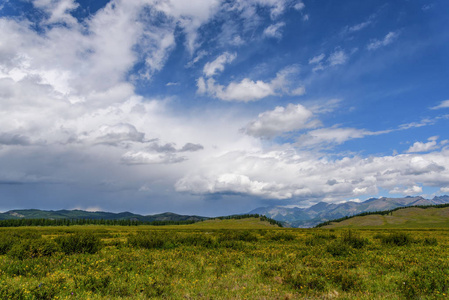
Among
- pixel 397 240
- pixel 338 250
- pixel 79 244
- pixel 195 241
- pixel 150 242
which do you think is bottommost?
pixel 397 240

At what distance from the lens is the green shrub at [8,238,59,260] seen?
592 inches

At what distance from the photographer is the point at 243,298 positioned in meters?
8.48

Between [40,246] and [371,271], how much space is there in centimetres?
2060

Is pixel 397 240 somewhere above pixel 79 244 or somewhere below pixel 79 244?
below

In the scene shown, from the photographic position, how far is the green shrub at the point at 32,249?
15.0m

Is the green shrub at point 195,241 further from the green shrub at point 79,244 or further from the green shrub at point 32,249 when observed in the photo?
the green shrub at point 32,249

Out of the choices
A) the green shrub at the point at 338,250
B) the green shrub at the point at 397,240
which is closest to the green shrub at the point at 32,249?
the green shrub at the point at 338,250

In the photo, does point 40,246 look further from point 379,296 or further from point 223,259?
point 379,296

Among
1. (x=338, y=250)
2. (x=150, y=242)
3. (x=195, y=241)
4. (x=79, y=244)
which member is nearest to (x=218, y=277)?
(x=338, y=250)

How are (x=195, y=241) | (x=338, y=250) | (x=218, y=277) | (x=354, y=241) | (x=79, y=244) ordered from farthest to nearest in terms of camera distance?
(x=195, y=241) < (x=354, y=241) < (x=79, y=244) < (x=338, y=250) < (x=218, y=277)

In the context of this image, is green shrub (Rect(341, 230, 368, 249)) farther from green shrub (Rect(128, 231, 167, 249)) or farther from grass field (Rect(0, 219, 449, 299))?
green shrub (Rect(128, 231, 167, 249))

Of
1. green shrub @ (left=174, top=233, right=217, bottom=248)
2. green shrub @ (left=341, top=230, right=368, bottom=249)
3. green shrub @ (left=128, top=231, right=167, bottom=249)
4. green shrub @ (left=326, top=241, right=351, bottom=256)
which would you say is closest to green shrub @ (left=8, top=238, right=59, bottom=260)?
green shrub @ (left=128, top=231, right=167, bottom=249)

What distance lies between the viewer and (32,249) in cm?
1575

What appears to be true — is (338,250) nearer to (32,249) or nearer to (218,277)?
(218,277)
